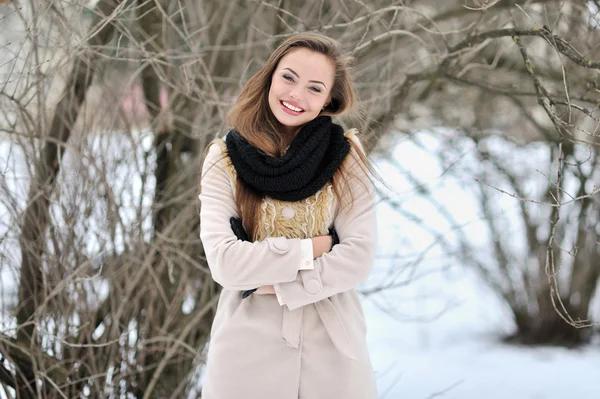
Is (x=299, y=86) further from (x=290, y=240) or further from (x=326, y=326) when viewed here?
(x=326, y=326)

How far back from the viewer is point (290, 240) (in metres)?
1.78

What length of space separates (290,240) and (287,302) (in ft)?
0.53

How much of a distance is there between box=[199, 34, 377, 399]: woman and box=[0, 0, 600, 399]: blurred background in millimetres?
310

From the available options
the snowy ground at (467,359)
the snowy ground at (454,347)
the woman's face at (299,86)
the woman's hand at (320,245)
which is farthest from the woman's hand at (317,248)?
the snowy ground at (467,359)

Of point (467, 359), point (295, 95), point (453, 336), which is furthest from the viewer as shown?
point (453, 336)

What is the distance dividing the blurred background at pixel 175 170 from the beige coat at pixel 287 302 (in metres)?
0.34

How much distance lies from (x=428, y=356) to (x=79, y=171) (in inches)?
117

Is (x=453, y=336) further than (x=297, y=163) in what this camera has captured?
Yes

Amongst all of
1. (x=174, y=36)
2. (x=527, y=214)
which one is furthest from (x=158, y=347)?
(x=527, y=214)

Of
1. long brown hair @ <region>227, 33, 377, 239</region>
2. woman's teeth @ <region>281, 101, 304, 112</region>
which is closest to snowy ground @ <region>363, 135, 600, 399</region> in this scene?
long brown hair @ <region>227, 33, 377, 239</region>

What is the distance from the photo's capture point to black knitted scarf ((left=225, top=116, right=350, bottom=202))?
1.80m

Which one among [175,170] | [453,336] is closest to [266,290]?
[175,170]

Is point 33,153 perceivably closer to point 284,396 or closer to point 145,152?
point 145,152

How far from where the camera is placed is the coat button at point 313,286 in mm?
1746
